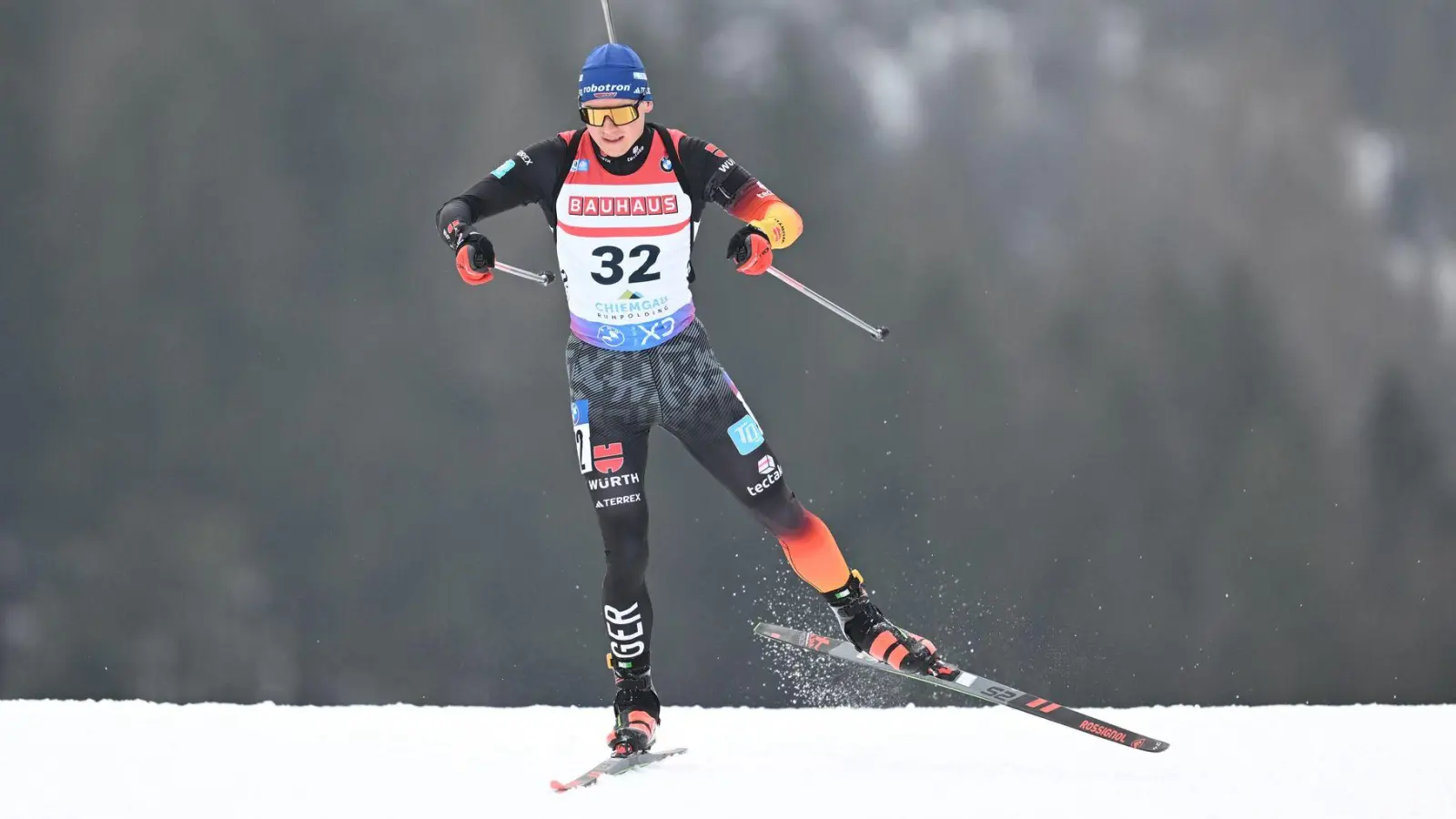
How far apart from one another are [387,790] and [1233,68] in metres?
3.47

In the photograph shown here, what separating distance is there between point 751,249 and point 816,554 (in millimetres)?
850

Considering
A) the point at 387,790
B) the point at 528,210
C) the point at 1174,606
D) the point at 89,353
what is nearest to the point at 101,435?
the point at 89,353

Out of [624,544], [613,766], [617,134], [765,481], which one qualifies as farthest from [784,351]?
[613,766]

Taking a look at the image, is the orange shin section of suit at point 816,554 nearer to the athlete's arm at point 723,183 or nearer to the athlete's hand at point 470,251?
the athlete's arm at point 723,183

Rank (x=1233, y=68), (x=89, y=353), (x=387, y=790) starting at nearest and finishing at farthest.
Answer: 1. (x=387, y=790)
2. (x=1233, y=68)
3. (x=89, y=353)

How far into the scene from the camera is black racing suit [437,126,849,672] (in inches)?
131

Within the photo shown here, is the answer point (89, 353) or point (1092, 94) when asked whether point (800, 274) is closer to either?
point (1092, 94)

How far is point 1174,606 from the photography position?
174 inches

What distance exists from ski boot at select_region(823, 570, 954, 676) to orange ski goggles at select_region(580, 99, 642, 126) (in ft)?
4.48

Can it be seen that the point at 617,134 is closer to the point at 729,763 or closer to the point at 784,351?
the point at 784,351

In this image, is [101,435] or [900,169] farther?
[101,435]

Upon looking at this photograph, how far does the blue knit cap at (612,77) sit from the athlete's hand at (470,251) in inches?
17.5

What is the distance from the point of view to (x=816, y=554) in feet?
11.2

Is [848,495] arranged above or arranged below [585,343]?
below
